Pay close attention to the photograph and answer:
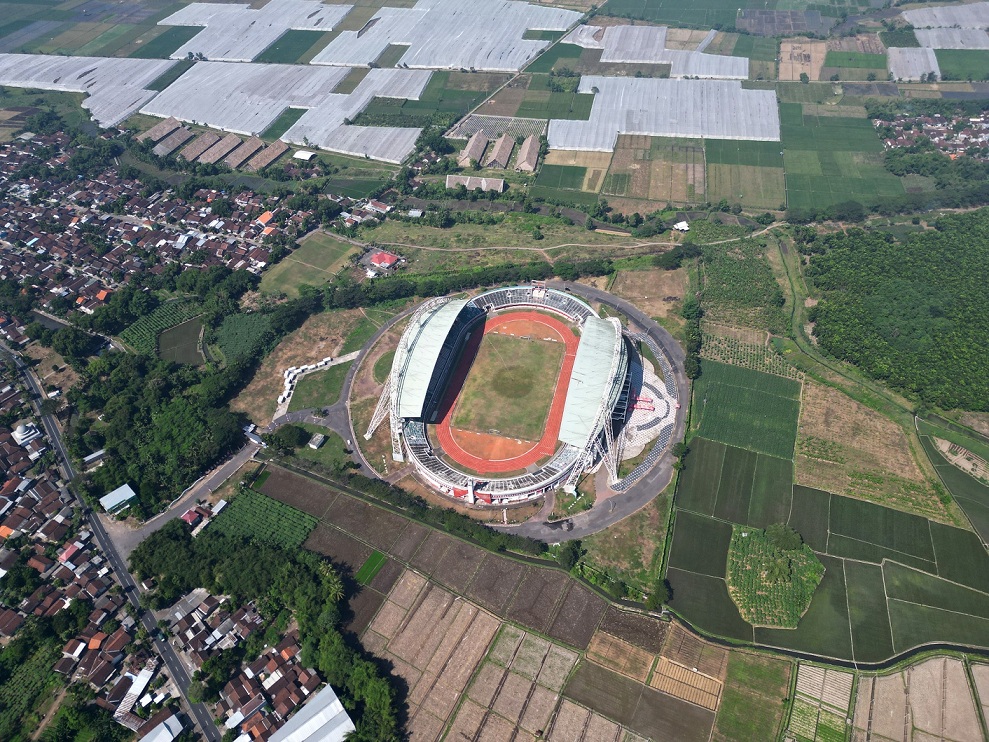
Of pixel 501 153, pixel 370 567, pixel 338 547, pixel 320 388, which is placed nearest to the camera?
pixel 370 567

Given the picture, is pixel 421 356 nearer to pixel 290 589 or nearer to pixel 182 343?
pixel 290 589

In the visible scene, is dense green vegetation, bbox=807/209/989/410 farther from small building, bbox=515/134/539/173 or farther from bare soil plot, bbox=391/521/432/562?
bare soil plot, bbox=391/521/432/562

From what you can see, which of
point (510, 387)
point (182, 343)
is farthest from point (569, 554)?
point (182, 343)

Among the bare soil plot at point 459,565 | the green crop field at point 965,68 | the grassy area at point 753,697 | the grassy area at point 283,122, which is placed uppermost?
the grassy area at point 283,122

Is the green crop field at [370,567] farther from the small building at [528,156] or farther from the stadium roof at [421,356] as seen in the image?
the small building at [528,156]

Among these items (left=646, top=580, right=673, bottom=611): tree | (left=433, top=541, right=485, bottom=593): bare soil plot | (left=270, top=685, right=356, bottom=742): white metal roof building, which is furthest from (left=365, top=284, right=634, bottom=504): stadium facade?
(left=270, top=685, right=356, bottom=742): white metal roof building

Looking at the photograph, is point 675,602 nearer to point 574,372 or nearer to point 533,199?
point 574,372

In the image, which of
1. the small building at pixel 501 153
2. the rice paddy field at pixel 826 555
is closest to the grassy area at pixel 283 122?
the small building at pixel 501 153
